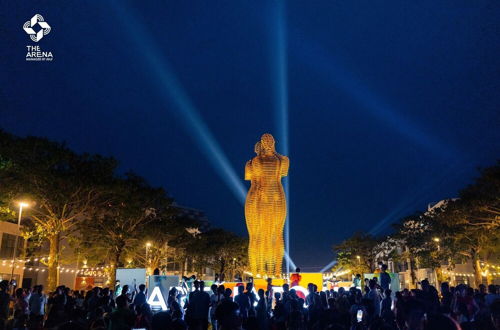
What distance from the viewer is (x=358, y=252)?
60625 mm

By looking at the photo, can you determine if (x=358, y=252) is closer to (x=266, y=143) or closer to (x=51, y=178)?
(x=266, y=143)

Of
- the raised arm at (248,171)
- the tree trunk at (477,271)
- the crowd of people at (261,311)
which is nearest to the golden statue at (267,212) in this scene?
the raised arm at (248,171)

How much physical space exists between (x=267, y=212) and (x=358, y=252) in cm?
3788

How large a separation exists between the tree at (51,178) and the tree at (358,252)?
4095 centimetres

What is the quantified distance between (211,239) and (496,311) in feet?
173

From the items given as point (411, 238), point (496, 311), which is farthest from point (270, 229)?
point (411, 238)

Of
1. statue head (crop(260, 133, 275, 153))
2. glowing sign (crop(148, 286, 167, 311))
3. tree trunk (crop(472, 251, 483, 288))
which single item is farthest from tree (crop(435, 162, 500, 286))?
glowing sign (crop(148, 286, 167, 311))

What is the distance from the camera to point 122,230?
33125 millimetres

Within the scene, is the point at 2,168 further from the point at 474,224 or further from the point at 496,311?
the point at 474,224

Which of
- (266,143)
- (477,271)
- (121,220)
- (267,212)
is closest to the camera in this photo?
(267,212)

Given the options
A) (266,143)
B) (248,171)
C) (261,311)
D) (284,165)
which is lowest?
(261,311)

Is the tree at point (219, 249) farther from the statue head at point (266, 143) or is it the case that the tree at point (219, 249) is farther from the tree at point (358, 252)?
the statue head at point (266, 143)

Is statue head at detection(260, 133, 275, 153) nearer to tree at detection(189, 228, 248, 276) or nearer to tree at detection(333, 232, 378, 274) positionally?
tree at detection(189, 228, 248, 276)

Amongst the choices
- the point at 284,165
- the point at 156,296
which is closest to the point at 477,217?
the point at 284,165
